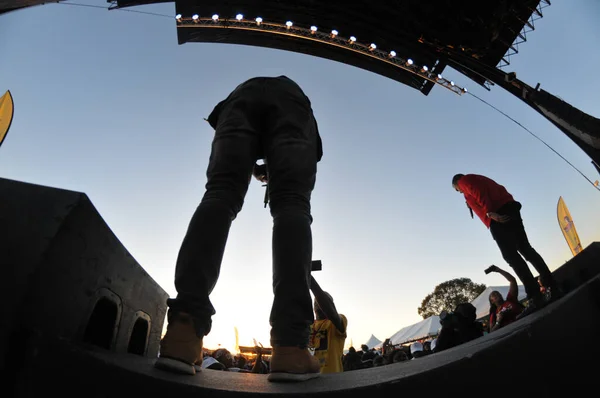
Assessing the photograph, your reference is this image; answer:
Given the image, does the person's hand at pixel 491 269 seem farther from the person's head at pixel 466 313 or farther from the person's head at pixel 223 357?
the person's head at pixel 223 357

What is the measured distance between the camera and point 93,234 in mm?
687

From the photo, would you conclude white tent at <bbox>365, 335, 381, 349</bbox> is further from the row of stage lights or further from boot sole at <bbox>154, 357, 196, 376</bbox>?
boot sole at <bbox>154, 357, 196, 376</bbox>

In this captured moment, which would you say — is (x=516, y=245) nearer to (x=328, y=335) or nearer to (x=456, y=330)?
(x=456, y=330)

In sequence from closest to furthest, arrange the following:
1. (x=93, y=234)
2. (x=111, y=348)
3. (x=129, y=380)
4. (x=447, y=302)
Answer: (x=129, y=380) → (x=93, y=234) → (x=111, y=348) → (x=447, y=302)

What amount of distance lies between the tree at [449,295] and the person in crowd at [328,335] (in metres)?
30.2

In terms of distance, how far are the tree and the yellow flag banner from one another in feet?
107

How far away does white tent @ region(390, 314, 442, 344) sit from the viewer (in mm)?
16797

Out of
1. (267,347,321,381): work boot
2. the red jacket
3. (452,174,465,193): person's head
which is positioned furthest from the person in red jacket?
(267,347,321,381): work boot

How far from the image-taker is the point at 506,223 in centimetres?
344

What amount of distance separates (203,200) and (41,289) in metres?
0.64

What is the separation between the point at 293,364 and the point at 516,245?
11.3 feet

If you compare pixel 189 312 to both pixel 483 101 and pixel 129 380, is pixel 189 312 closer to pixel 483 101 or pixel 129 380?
pixel 129 380

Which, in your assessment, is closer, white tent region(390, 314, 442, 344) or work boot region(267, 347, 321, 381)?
work boot region(267, 347, 321, 381)

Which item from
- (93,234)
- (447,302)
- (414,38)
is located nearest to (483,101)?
(414,38)
